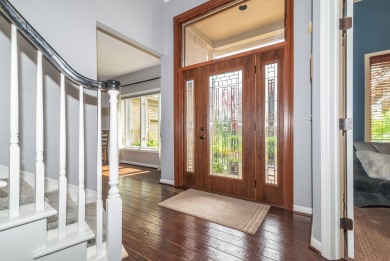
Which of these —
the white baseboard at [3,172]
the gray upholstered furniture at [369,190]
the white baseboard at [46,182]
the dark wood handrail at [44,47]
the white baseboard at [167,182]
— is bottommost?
the white baseboard at [167,182]

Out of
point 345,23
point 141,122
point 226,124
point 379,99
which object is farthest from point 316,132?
point 141,122

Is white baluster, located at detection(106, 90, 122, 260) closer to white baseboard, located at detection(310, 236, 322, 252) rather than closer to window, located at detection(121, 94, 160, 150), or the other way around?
white baseboard, located at detection(310, 236, 322, 252)

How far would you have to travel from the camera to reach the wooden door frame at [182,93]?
7.56 feet

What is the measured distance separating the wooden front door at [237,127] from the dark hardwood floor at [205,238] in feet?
1.80

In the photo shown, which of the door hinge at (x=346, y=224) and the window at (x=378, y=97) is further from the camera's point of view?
the window at (x=378, y=97)

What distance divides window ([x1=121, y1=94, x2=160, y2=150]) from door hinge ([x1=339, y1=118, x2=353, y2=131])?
4.37 metres

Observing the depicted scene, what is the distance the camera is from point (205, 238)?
1694mm

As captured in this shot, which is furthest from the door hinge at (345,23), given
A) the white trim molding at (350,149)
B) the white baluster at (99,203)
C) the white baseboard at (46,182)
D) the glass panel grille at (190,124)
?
the white baseboard at (46,182)

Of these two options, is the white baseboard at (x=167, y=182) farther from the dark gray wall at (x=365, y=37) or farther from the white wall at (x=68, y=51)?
the dark gray wall at (x=365, y=37)

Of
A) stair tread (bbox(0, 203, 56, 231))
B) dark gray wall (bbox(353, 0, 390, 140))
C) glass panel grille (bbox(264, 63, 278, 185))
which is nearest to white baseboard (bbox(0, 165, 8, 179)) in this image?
stair tread (bbox(0, 203, 56, 231))

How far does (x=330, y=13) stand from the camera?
1419 mm

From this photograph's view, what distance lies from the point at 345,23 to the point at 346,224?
1.52m

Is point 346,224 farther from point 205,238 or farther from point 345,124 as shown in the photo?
point 205,238

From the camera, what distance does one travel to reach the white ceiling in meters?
3.78
